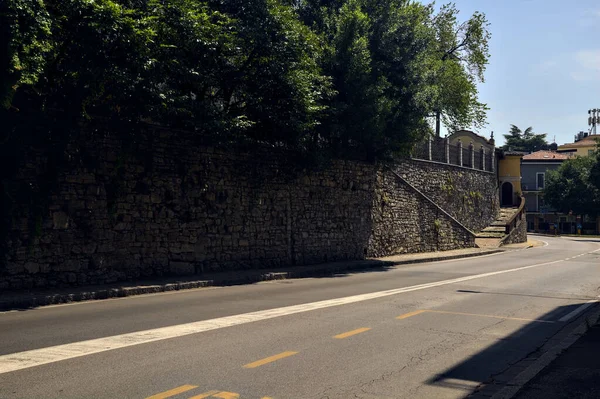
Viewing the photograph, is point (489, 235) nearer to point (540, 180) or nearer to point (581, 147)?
point (540, 180)

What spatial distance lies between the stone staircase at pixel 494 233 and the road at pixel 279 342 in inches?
922

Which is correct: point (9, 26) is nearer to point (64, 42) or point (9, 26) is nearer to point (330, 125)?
point (64, 42)

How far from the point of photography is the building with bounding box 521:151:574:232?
278ft

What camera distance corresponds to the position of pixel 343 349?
7.65 metres

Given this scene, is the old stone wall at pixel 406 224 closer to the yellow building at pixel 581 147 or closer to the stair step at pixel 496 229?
the stair step at pixel 496 229

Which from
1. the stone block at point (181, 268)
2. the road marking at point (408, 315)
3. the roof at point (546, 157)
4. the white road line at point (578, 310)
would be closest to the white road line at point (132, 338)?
the road marking at point (408, 315)

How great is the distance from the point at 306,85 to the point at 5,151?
8196 millimetres

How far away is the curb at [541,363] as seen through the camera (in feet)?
19.2

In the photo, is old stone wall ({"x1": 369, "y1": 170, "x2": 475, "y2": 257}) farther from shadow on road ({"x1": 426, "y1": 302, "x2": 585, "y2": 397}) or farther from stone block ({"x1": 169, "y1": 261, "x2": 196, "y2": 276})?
shadow on road ({"x1": 426, "y1": 302, "x2": 585, "y2": 397})

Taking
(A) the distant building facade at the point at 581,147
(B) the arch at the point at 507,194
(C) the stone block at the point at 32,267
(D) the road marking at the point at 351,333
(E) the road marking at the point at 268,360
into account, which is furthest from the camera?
(A) the distant building facade at the point at 581,147

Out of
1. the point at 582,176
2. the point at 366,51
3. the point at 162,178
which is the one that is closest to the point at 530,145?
the point at 582,176

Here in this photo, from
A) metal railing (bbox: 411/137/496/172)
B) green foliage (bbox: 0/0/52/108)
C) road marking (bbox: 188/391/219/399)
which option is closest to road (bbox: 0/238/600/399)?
road marking (bbox: 188/391/219/399)

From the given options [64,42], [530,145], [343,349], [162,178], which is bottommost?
[343,349]

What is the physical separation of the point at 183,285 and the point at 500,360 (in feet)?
28.9
